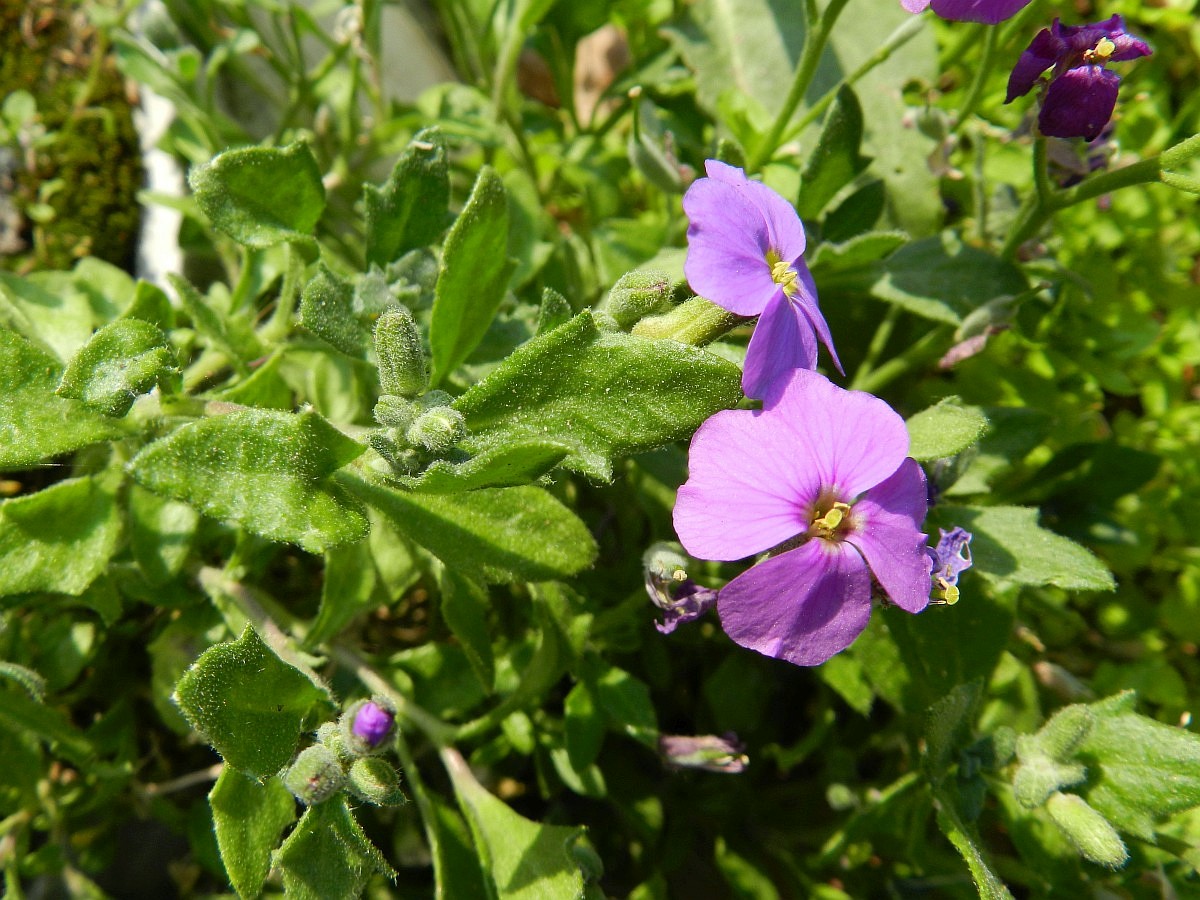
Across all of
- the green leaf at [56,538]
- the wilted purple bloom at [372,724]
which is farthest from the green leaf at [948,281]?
the green leaf at [56,538]

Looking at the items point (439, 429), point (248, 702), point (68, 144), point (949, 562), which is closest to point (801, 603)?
point (949, 562)

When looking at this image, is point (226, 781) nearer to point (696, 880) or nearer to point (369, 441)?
point (369, 441)

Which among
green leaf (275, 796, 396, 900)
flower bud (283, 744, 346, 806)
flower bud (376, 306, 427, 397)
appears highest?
flower bud (376, 306, 427, 397)

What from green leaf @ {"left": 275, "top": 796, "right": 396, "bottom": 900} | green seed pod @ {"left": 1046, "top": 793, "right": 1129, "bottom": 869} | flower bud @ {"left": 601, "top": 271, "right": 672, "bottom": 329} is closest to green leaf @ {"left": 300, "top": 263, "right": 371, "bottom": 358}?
flower bud @ {"left": 601, "top": 271, "right": 672, "bottom": 329}

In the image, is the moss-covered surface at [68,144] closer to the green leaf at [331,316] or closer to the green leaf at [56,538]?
the green leaf at [56,538]

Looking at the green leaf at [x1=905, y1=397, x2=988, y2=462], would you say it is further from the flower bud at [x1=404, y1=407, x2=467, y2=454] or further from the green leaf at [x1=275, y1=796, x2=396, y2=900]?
the green leaf at [x1=275, y1=796, x2=396, y2=900]

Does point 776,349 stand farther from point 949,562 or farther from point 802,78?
point 802,78

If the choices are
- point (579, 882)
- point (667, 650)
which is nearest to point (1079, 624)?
point (667, 650)

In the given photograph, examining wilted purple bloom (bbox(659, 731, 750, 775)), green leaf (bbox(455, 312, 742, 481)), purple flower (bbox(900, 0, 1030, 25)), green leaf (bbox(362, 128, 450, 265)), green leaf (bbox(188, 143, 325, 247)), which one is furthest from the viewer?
wilted purple bloom (bbox(659, 731, 750, 775))
